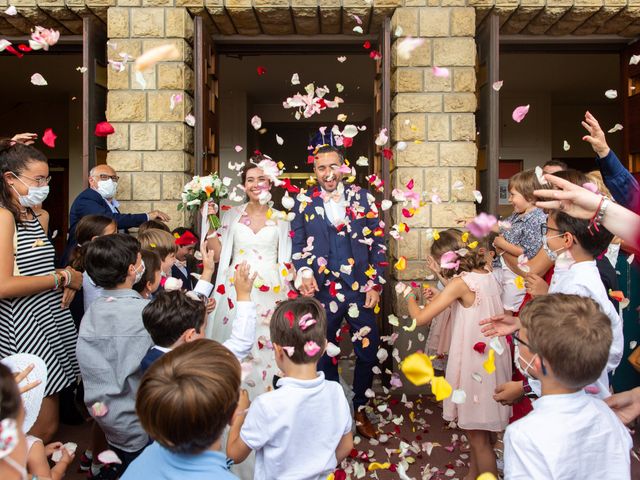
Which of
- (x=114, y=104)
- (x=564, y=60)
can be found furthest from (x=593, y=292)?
(x=564, y=60)

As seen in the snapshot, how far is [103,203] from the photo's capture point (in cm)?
414

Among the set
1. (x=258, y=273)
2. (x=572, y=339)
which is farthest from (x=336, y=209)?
(x=572, y=339)

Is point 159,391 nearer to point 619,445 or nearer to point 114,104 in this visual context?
point 619,445

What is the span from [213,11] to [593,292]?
348 centimetres

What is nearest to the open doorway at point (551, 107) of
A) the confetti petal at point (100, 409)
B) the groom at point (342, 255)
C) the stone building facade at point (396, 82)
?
the stone building facade at point (396, 82)

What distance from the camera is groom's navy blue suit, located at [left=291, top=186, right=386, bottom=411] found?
4035 mm

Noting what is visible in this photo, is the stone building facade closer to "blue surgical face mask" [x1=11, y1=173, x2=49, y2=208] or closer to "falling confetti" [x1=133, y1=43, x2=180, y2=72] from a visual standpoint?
"falling confetti" [x1=133, y1=43, x2=180, y2=72]

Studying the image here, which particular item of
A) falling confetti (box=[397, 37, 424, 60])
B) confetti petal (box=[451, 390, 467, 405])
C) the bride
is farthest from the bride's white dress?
falling confetti (box=[397, 37, 424, 60])

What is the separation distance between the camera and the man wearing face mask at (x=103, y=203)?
13.4 feet

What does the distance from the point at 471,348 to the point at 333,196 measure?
160 cm

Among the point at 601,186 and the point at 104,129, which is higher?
the point at 104,129

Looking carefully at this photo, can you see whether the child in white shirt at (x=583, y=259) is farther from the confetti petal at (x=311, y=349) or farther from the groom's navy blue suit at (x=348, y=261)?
the groom's navy blue suit at (x=348, y=261)

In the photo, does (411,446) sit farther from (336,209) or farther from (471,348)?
(336,209)

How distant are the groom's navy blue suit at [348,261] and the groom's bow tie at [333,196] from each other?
0.14 feet
